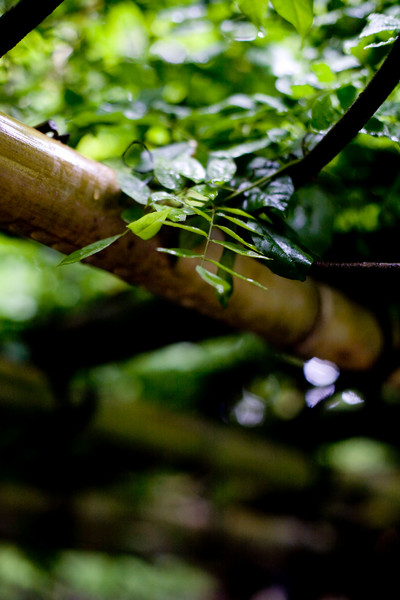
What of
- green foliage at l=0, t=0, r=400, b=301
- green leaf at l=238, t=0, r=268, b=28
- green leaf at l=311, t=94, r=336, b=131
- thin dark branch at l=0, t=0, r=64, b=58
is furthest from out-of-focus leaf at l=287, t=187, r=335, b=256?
thin dark branch at l=0, t=0, r=64, b=58

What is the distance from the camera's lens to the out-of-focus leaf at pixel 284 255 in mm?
402

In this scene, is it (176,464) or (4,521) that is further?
(4,521)

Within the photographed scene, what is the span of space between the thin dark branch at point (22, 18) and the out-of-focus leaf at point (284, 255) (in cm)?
24

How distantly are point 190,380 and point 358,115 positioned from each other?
1251 mm

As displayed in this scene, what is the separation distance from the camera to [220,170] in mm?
495

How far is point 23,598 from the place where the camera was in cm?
209

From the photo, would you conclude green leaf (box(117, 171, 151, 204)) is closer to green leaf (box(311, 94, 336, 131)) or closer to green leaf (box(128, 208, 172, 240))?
green leaf (box(128, 208, 172, 240))

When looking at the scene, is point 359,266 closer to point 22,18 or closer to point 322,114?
point 322,114

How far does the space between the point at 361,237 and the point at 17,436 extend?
1.40 m

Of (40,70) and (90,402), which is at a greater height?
(40,70)

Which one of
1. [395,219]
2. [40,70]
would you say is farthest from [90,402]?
[395,219]

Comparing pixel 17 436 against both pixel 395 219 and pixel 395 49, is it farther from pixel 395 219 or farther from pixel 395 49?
pixel 395 49

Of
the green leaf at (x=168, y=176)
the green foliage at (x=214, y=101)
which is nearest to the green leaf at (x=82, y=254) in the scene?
the green foliage at (x=214, y=101)

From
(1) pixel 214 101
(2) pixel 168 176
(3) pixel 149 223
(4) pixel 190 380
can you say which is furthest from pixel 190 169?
(4) pixel 190 380
